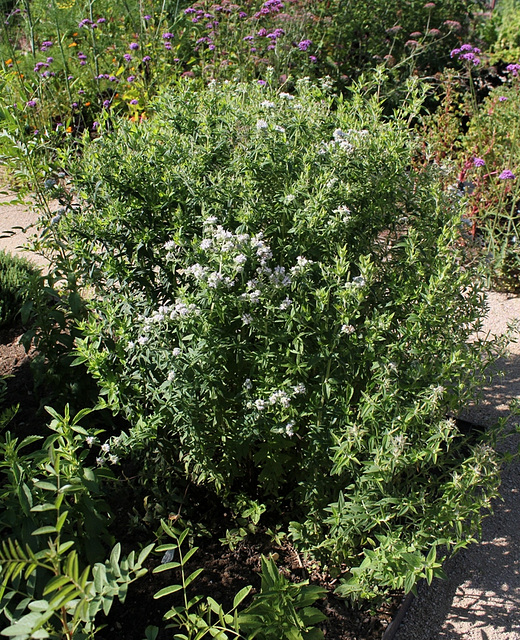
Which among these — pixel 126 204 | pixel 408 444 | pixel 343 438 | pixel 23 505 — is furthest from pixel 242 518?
pixel 126 204

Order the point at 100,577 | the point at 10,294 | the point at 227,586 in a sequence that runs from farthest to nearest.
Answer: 1. the point at 10,294
2. the point at 227,586
3. the point at 100,577

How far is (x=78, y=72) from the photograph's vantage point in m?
7.54

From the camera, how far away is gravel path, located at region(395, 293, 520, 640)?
243 centimetres

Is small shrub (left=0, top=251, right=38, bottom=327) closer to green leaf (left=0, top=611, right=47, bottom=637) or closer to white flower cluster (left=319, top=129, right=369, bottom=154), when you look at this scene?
white flower cluster (left=319, top=129, right=369, bottom=154)

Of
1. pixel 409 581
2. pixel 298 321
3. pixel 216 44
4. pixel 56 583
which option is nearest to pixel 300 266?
pixel 298 321

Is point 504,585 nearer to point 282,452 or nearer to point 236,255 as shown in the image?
point 282,452

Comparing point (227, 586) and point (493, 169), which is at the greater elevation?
point (493, 169)

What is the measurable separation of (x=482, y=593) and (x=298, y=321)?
146 centimetres

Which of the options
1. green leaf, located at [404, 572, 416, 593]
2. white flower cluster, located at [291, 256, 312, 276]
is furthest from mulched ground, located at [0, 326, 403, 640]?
white flower cluster, located at [291, 256, 312, 276]

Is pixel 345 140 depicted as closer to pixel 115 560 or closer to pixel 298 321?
pixel 298 321

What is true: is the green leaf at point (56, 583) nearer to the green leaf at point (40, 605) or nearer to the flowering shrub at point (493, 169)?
the green leaf at point (40, 605)

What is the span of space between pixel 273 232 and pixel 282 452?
939mm

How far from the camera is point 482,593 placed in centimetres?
259

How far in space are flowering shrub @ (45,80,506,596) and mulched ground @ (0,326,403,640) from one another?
0.14 meters
